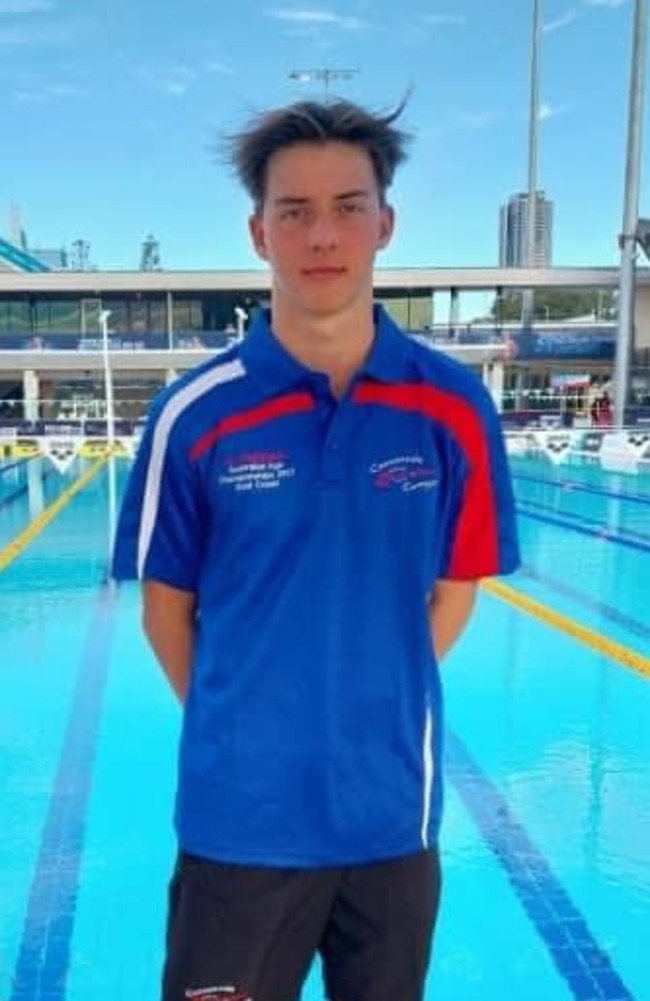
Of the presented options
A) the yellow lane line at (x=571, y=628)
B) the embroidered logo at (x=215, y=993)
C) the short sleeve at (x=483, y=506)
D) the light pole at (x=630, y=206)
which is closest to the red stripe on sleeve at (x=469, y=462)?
the short sleeve at (x=483, y=506)

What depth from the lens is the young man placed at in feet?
4.19

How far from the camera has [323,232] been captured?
4.19ft

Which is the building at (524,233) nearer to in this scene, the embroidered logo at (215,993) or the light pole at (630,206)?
the light pole at (630,206)

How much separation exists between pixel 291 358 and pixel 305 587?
0.34 m

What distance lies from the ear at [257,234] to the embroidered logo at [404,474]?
0.36 meters

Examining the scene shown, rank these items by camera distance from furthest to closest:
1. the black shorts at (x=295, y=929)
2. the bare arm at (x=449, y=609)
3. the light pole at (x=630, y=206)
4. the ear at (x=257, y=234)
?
the light pole at (x=630, y=206)
the bare arm at (x=449, y=609)
the ear at (x=257, y=234)
the black shorts at (x=295, y=929)

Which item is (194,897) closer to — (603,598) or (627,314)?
(603,598)

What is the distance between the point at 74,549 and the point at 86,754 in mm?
5195

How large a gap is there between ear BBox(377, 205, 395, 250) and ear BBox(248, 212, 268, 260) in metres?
0.18

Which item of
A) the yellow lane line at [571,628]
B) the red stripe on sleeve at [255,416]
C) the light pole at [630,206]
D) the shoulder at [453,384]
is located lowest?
the yellow lane line at [571,628]

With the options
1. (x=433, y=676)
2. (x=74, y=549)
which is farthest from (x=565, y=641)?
(x=74, y=549)

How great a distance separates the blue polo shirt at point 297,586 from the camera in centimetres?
128

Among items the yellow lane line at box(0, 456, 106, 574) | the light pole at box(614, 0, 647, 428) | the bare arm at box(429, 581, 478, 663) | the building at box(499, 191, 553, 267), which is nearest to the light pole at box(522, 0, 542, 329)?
the building at box(499, 191, 553, 267)

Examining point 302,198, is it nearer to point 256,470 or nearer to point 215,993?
point 256,470
